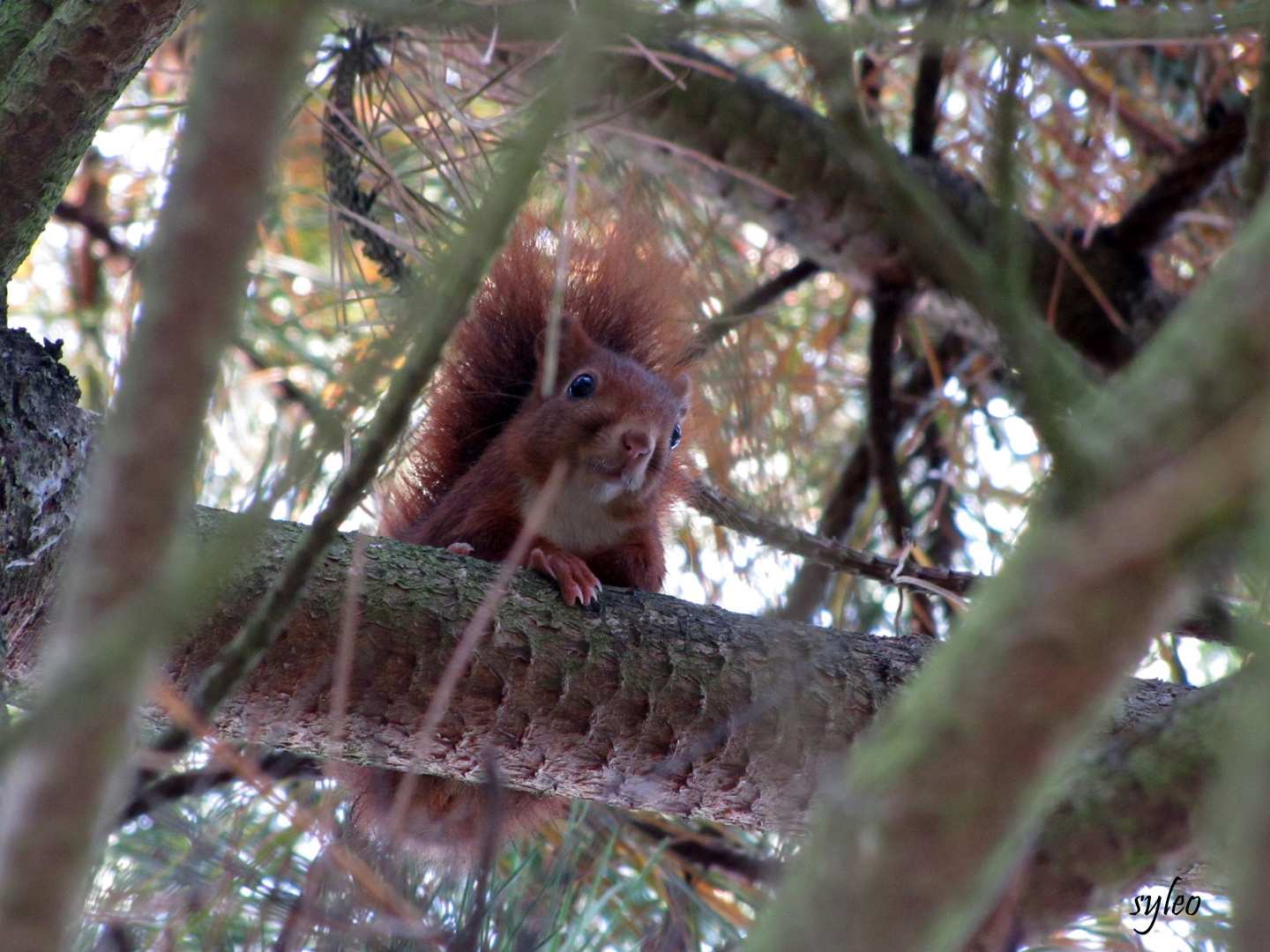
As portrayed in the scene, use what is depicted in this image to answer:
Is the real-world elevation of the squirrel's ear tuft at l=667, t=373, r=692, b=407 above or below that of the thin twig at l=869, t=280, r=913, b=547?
→ below

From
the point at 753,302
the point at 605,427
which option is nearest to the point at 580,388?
the point at 605,427

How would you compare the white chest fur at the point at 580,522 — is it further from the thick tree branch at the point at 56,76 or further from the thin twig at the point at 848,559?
the thick tree branch at the point at 56,76

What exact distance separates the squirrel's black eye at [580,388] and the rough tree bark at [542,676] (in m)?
0.57

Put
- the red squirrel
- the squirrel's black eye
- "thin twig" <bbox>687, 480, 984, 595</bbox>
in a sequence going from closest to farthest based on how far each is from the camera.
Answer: "thin twig" <bbox>687, 480, 984, 595</bbox>
the red squirrel
the squirrel's black eye

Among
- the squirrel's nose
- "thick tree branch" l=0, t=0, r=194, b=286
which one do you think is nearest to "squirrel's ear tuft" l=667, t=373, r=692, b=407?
the squirrel's nose

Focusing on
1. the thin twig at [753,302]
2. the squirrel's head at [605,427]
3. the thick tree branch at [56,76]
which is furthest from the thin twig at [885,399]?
the thick tree branch at [56,76]

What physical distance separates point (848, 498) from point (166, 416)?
190 centimetres


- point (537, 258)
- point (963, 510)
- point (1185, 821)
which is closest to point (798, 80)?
point (537, 258)

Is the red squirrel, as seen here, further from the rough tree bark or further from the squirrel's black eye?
the rough tree bark

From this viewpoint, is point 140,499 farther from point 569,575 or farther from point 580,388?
point 580,388

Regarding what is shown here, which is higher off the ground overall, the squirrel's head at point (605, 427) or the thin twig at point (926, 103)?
the thin twig at point (926, 103)

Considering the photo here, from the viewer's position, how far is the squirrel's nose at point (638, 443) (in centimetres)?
169

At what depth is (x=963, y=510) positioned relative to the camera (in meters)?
2.25

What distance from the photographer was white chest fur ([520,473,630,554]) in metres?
1.79
